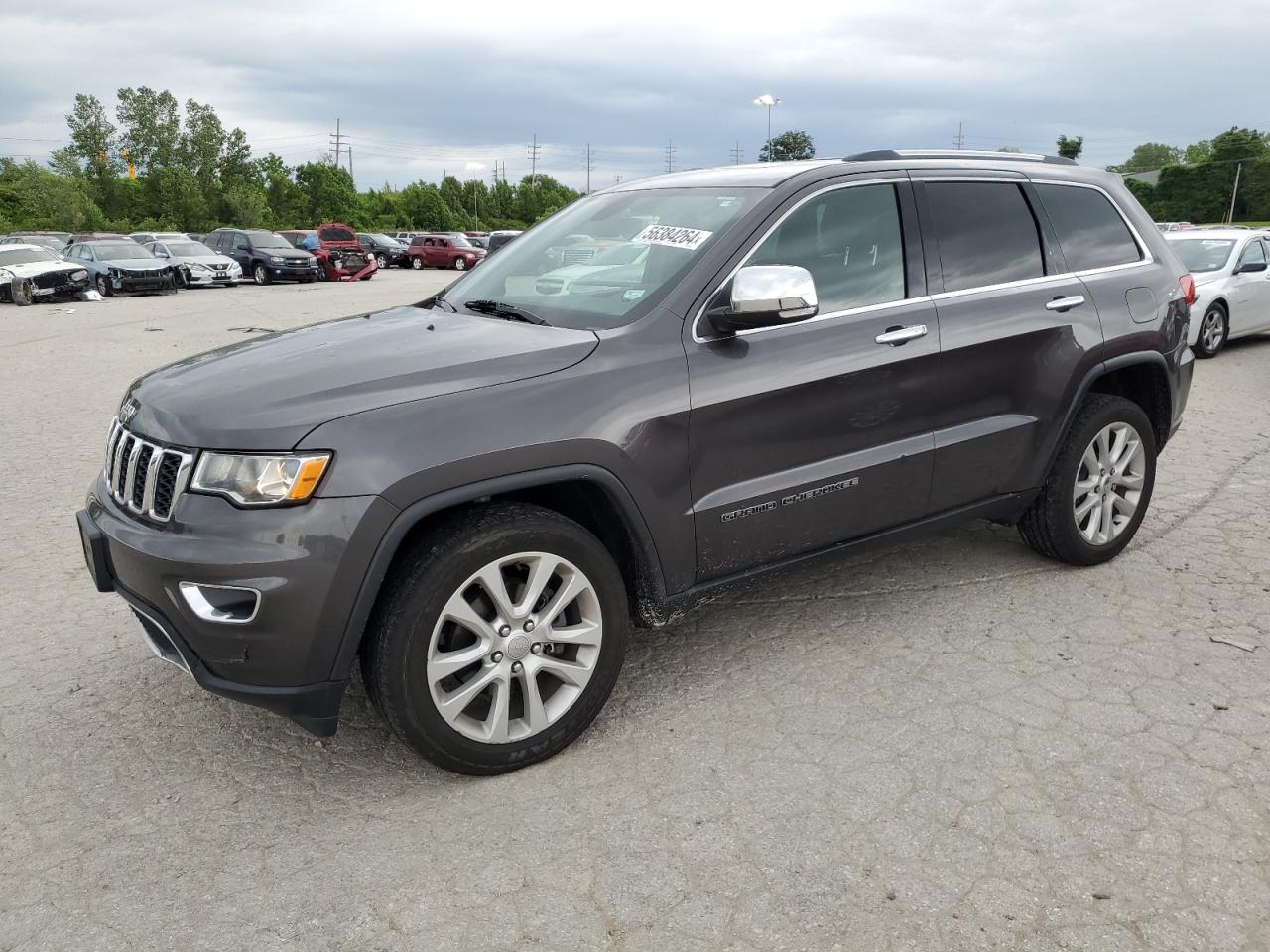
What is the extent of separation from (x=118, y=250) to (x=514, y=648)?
26.6 meters

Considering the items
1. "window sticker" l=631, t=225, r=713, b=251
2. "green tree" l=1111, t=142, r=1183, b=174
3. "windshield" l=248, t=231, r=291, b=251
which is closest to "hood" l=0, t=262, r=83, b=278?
"windshield" l=248, t=231, r=291, b=251

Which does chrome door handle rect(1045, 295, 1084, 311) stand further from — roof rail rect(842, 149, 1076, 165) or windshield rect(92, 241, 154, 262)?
windshield rect(92, 241, 154, 262)

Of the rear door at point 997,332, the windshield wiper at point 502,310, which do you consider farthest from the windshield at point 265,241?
the rear door at point 997,332

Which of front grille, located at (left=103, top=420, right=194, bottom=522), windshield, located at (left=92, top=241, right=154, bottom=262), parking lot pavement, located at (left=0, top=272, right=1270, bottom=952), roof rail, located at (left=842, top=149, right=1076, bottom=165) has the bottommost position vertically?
parking lot pavement, located at (left=0, top=272, right=1270, bottom=952)

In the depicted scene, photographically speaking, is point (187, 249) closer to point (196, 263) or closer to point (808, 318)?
point (196, 263)

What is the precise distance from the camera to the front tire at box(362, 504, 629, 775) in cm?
288

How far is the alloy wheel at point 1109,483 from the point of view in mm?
4605

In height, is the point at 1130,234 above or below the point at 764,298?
above

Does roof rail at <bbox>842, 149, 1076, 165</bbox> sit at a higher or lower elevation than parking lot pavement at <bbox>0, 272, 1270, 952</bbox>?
higher

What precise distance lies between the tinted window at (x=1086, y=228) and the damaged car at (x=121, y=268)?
24.8 meters

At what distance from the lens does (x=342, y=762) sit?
10.8 feet

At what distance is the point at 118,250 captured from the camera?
25.7 m

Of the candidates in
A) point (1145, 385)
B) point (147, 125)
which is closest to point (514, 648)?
point (1145, 385)

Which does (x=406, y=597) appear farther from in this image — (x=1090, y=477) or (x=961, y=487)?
(x=1090, y=477)
